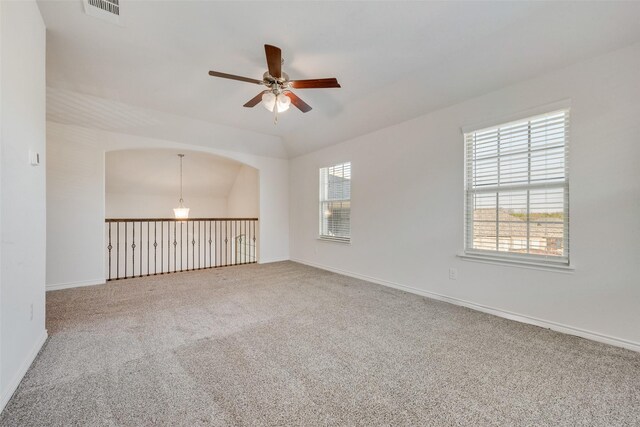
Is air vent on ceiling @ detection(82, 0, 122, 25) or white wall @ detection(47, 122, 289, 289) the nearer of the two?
air vent on ceiling @ detection(82, 0, 122, 25)

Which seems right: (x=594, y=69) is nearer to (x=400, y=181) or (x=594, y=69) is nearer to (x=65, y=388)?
(x=400, y=181)

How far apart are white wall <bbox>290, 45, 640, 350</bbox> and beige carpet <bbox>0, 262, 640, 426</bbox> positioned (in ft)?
0.97

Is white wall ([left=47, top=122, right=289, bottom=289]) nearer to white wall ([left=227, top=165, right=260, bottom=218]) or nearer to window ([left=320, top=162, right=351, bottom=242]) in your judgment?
white wall ([left=227, top=165, right=260, bottom=218])

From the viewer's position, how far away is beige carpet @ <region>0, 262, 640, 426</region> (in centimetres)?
154

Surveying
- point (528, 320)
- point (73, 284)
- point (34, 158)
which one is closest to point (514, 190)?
point (528, 320)

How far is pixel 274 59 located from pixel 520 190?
111 inches

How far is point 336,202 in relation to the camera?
524 centimetres

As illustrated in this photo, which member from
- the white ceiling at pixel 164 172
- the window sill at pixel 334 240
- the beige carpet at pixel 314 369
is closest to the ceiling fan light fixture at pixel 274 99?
the beige carpet at pixel 314 369

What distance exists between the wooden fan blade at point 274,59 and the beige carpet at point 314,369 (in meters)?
2.47

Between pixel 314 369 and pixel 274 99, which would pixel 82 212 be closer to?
pixel 274 99

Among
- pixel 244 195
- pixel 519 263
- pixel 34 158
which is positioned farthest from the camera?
pixel 244 195

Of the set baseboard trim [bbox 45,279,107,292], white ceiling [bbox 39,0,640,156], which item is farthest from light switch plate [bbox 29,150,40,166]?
baseboard trim [bbox 45,279,107,292]

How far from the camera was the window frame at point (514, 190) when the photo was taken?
2.58 m

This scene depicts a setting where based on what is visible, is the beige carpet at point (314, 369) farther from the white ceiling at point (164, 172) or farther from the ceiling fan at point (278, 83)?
the white ceiling at point (164, 172)
